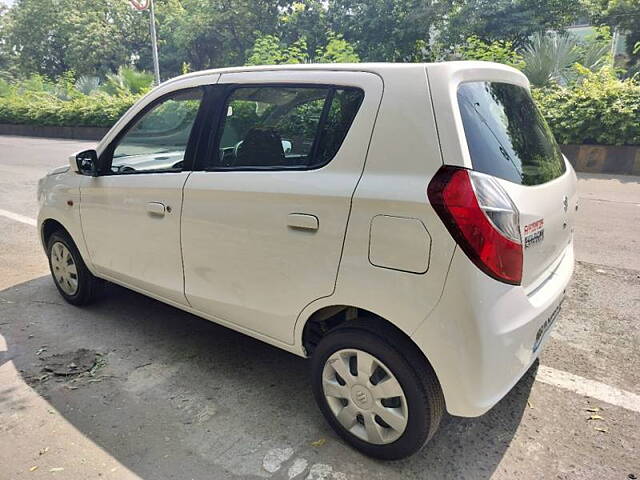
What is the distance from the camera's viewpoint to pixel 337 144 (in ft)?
7.54

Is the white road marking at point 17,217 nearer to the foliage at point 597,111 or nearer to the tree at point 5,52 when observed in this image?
the foliage at point 597,111

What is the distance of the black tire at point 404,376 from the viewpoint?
211 centimetres

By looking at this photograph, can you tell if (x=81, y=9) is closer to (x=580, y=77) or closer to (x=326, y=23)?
(x=326, y=23)

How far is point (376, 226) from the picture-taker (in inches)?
82.0

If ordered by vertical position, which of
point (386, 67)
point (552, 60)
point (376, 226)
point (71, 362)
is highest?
point (552, 60)

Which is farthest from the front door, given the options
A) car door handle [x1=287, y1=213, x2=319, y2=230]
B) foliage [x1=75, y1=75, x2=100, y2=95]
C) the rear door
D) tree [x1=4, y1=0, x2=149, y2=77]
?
tree [x1=4, y1=0, x2=149, y2=77]

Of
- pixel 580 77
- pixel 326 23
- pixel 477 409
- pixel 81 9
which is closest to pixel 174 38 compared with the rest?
pixel 81 9

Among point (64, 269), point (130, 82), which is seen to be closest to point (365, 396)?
point (64, 269)

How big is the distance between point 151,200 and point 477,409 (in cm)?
218

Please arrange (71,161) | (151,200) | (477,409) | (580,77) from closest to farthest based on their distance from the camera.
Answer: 1. (477,409)
2. (151,200)
3. (71,161)
4. (580,77)

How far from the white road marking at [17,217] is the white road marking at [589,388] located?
21.0 feet

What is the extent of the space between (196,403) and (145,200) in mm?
1268

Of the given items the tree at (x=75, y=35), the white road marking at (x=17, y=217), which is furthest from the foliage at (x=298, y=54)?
the tree at (x=75, y=35)

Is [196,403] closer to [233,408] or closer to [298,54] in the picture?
[233,408]
